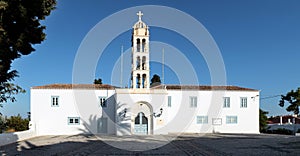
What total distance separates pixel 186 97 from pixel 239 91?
5.77m

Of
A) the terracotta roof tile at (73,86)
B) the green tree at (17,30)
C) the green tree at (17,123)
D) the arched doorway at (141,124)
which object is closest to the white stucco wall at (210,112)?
the arched doorway at (141,124)

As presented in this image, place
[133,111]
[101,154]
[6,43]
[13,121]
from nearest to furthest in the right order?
1. [101,154]
2. [6,43]
3. [133,111]
4. [13,121]

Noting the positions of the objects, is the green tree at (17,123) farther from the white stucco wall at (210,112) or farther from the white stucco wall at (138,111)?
the white stucco wall at (210,112)

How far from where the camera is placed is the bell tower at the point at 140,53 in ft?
93.7

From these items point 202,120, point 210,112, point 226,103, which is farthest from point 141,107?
point 226,103

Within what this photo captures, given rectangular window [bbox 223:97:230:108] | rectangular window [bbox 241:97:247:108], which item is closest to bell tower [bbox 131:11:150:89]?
rectangular window [bbox 223:97:230:108]

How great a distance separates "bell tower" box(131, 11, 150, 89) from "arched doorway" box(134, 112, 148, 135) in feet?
8.58

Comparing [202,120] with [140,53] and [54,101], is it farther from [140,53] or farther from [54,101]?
[54,101]

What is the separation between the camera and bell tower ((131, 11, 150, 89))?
28.5 m

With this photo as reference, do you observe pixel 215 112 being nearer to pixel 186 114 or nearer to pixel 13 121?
pixel 186 114

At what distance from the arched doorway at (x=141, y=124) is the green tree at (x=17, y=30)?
13.0 m

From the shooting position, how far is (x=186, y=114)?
32781mm

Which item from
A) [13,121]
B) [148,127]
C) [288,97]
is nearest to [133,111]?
[148,127]

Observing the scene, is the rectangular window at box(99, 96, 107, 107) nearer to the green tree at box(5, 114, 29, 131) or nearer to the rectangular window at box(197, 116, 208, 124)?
the green tree at box(5, 114, 29, 131)
